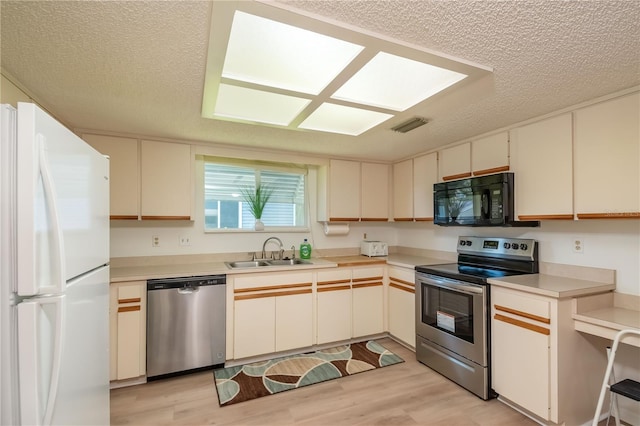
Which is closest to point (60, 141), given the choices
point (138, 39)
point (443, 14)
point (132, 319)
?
point (138, 39)

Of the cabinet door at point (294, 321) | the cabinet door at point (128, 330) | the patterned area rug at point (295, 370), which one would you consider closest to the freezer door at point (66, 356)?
the cabinet door at point (128, 330)

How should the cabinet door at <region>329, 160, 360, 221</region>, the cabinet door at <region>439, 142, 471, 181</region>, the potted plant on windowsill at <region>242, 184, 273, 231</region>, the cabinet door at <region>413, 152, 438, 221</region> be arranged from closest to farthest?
the cabinet door at <region>439, 142, 471, 181</region>, the cabinet door at <region>413, 152, 438, 221</region>, the potted plant on windowsill at <region>242, 184, 273, 231</region>, the cabinet door at <region>329, 160, 360, 221</region>

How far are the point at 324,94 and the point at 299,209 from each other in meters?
2.11

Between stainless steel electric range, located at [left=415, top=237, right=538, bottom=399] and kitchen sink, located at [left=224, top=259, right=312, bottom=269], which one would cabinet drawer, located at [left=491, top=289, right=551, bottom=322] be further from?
kitchen sink, located at [left=224, top=259, right=312, bottom=269]

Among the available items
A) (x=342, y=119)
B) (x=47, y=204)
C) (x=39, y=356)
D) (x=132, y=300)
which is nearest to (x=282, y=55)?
(x=342, y=119)

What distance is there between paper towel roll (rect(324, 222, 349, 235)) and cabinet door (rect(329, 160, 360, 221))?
17 centimetres

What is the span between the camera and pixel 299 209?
151 inches

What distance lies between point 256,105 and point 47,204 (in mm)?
1469

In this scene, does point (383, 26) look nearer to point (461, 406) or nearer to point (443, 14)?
point (443, 14)

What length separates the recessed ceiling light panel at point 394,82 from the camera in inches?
64.0

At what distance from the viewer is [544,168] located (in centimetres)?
226

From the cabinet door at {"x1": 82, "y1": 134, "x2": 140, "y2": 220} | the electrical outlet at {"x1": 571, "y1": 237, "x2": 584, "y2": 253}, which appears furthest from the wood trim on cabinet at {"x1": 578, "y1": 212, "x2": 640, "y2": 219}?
the cabinet door at {"x1": 82, "y1": 134, "x2": 140, "y2": 220}

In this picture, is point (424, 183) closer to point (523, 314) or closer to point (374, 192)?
point (374, 192)

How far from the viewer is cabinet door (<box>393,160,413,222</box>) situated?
12.0ft
